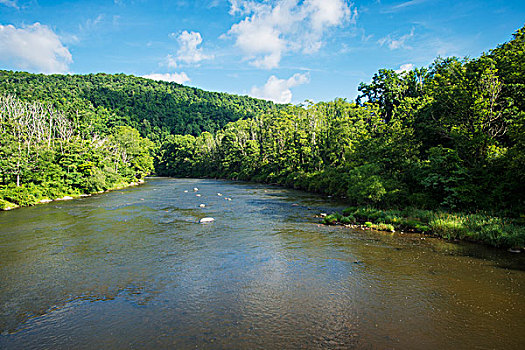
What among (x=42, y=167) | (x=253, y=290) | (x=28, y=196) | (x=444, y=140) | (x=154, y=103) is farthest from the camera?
(x=154, y=103)

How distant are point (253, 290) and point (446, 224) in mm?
13002

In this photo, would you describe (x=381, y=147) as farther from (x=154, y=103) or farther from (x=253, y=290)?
(x=154, y=103)

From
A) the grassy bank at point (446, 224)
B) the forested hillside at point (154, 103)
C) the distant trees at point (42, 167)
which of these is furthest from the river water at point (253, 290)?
the forested hillside at point (154, 103)

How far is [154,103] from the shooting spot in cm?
16488

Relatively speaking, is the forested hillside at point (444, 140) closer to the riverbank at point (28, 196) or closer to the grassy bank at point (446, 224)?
the grassy bank at point (446, 224)

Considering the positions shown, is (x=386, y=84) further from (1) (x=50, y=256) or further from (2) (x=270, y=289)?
(1) (x=50, y=256)

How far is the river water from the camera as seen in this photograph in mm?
8438

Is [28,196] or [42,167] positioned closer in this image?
[28,196]

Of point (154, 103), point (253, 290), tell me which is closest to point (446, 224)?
point (253, 290)

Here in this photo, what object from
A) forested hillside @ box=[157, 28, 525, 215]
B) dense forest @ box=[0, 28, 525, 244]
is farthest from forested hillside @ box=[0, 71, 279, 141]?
forested hillside @ box=[157, 28, 525, 215]

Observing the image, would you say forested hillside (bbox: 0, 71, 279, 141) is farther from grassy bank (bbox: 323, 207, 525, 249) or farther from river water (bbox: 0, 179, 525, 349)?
grassy bank (bbox: 323, 207, 525, 249)

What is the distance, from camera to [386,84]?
39.6 m

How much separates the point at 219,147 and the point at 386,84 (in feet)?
189

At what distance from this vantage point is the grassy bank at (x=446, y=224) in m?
15.7
